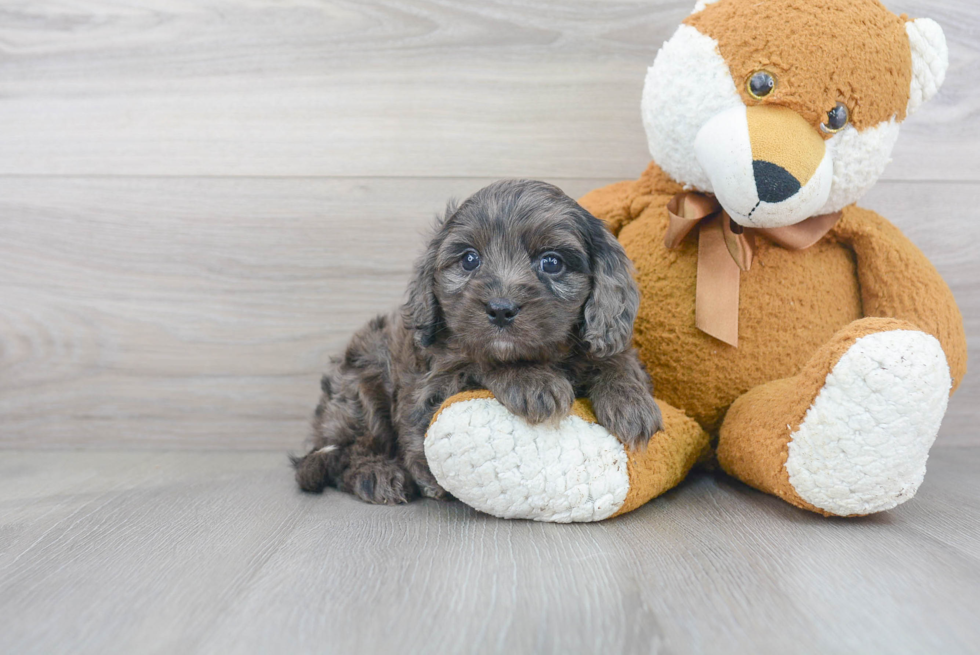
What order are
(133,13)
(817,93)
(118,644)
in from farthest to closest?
(133,13), (817,93), (118,644)

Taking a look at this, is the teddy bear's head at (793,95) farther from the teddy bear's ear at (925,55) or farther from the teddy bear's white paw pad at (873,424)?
the teddy bear's white paw pad at (873,424)

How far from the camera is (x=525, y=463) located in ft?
4.56

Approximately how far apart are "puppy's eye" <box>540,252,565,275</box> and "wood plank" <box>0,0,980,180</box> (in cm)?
76

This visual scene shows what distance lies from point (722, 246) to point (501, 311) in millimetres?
631

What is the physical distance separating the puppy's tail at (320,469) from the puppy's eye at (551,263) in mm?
763

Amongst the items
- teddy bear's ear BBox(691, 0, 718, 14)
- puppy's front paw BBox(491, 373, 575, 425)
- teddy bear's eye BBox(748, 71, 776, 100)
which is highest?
teddy bear's ear BBox(691, 0, 718, 14)

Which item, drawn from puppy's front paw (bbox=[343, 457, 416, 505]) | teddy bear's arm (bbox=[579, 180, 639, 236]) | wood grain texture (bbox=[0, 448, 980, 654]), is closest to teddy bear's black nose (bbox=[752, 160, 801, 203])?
teddy bear's arm (bbox=[579, 180, 639, 236])

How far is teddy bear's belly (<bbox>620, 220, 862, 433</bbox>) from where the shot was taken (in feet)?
5.52

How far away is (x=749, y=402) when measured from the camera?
5.31 ft

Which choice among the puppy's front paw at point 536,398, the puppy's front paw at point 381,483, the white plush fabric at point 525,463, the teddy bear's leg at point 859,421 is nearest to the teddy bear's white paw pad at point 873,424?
the teddy bear's leg at point 859,421

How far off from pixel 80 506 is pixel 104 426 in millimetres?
657

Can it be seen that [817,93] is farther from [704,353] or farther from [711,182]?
[704,353]

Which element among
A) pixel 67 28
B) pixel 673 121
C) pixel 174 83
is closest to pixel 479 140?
pixel 673 121

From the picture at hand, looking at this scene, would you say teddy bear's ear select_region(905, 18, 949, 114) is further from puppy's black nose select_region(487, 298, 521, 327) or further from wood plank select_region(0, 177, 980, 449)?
puppy's black nose select_region(487, 298, 521, 327)
